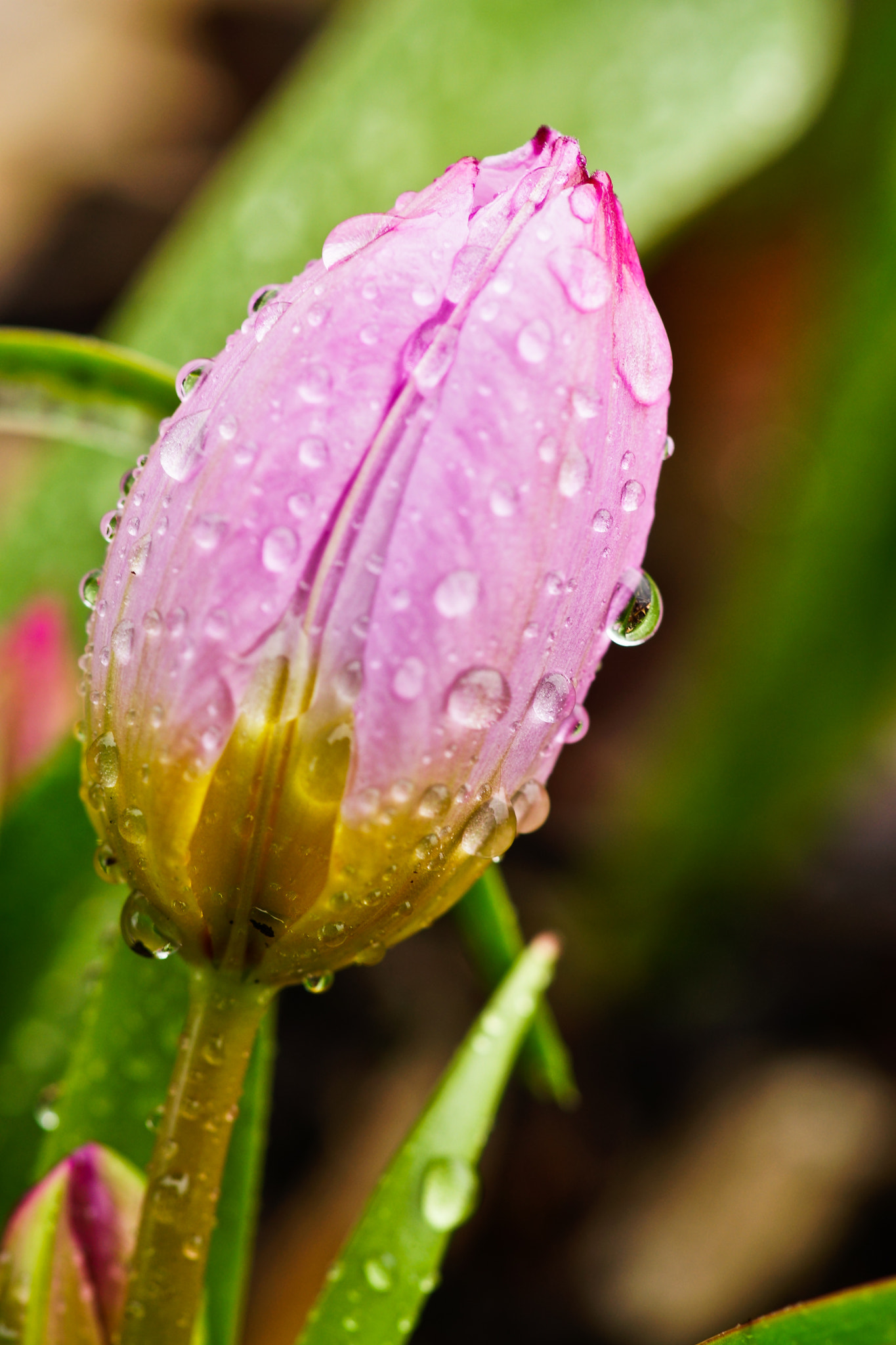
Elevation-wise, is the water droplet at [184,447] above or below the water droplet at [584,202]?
below

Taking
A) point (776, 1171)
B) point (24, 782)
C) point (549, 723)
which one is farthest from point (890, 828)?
point (549, 723)

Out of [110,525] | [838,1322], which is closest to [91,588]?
[110,525]

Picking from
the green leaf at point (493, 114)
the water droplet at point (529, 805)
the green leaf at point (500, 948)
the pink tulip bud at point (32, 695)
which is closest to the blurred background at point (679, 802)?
the green leaf at point (493, 114)

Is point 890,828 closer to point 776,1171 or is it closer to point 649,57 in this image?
point 776,1171

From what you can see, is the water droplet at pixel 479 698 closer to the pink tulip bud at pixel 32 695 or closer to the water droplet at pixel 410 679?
the water droplet at pixel 410 679

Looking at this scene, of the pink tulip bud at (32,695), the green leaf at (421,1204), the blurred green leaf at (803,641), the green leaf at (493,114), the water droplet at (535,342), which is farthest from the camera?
the blurred green leaf at (803,641)
